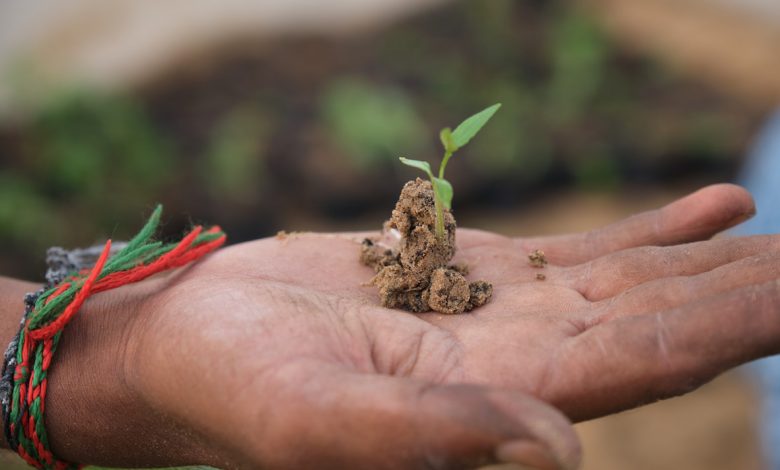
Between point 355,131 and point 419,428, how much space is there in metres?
4.76

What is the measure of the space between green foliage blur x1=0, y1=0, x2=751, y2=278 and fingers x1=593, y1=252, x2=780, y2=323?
3978 mm

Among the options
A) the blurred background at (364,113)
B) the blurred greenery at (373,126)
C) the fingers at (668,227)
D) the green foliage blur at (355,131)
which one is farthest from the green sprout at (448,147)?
the blurred greenery at (373,126)

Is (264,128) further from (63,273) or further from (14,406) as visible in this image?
(14,406)

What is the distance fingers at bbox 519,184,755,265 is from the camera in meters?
2.47

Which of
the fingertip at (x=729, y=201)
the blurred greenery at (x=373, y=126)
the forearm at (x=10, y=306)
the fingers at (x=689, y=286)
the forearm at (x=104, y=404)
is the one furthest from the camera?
the blurred greenery at (x=373, y=126)

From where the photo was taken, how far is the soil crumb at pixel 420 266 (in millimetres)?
2285

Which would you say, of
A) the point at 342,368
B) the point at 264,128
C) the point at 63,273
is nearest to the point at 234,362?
the point at 342,368

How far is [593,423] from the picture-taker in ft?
16.0

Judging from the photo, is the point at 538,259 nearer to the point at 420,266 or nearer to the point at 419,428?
the point at 420,266

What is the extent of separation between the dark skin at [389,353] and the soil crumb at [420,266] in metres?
0.06

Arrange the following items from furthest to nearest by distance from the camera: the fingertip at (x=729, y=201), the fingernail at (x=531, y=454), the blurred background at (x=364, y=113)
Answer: the blurred background at (x=364, y=113)
the fingertip at (x=729, y=201)
the fingernail at (x=531, y=454)

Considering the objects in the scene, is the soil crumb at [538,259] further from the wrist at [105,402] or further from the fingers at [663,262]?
the wrist at [105,402]

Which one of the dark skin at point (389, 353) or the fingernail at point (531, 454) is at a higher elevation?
→ the dark skin at point (389, 353)

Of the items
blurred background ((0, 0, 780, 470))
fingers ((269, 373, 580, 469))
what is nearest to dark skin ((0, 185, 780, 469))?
fingers ((269, 373, 580, 469))
